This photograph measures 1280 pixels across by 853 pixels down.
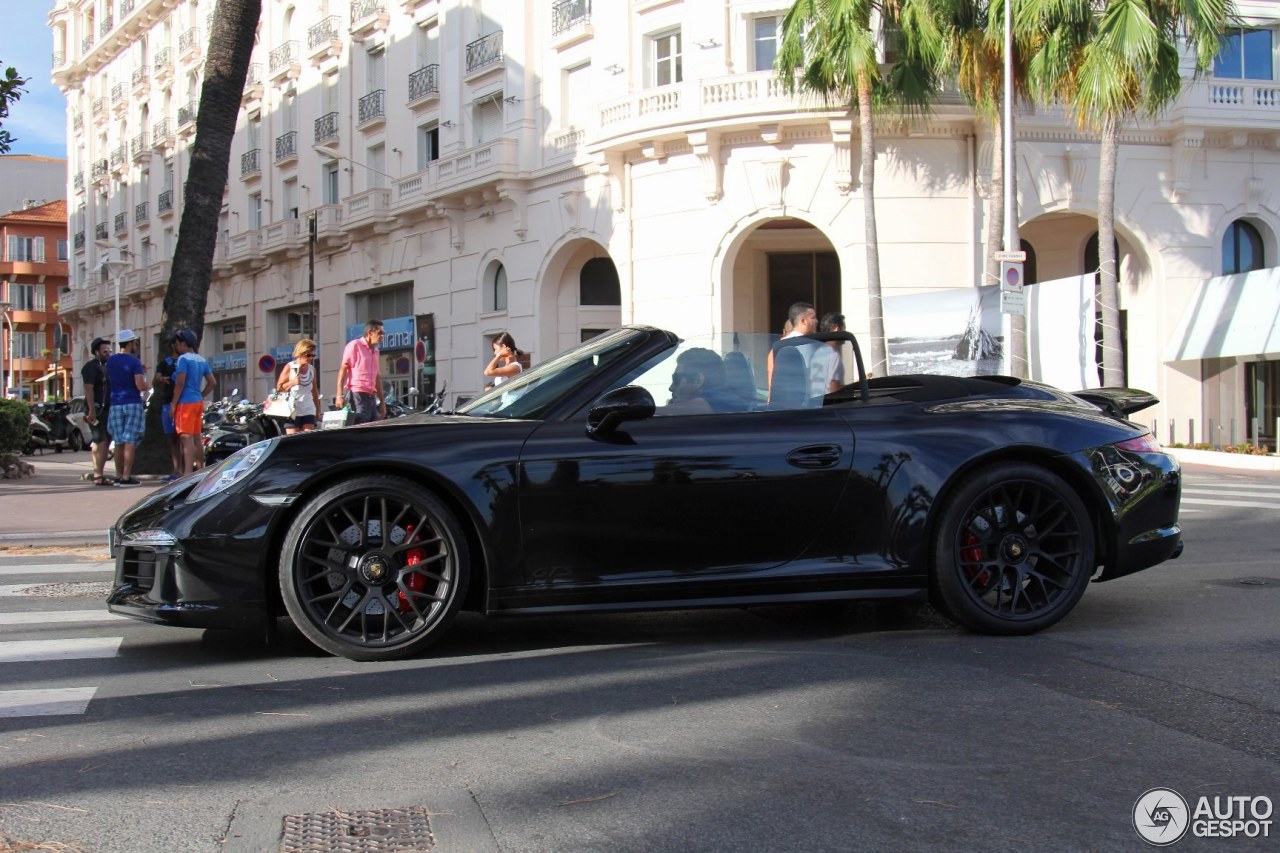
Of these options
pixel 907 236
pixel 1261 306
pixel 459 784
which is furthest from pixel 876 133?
pixel 459 784

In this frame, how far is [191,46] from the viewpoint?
48250 mm

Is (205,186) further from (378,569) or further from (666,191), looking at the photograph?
(378,569)

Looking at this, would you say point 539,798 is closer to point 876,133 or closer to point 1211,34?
point 1211,34

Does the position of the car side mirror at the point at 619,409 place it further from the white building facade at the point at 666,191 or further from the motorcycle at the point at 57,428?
the motorcycle at the point at 57,428

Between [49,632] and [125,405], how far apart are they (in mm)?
8710

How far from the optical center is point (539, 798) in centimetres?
319

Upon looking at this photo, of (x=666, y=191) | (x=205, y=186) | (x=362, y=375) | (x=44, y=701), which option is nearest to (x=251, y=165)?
(x=666, y=191)

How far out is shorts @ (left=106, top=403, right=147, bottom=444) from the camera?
1378cm

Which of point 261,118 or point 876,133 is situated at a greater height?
point 261,118

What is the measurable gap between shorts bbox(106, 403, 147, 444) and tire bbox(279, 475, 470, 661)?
396 inches

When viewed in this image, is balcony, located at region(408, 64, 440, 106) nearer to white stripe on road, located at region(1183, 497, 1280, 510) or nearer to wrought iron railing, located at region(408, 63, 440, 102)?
wrought iron railing, located at region(408, 63, 440, 102)

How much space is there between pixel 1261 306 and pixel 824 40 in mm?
9586

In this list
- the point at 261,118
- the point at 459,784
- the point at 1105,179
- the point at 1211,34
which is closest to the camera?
the point at 459,784

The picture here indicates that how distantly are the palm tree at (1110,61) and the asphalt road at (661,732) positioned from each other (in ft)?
54.4
